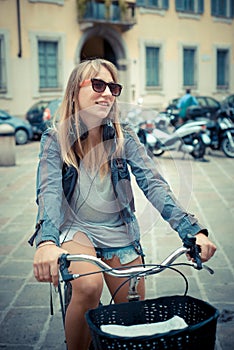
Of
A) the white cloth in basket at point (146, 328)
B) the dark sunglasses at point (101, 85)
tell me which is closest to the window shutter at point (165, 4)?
the dark sunglasses at point (101, 85)

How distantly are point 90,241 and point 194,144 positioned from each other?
30.1ft

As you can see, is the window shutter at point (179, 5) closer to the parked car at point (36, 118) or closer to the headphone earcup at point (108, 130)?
the parked car at point (36, 118)

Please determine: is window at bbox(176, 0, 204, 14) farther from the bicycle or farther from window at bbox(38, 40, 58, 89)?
the bicycle

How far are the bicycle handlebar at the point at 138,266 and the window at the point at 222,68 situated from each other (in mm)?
26831

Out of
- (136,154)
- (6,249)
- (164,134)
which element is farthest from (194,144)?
(136,154)

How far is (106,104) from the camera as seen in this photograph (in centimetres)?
233

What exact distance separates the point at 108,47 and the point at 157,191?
2294 centimetres

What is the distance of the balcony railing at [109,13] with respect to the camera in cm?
2139

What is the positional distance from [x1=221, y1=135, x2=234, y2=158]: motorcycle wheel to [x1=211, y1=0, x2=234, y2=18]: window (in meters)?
17.1

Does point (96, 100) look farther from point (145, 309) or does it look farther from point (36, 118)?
point (36, 118)

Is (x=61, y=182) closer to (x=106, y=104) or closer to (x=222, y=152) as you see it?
(x=106, y=104)

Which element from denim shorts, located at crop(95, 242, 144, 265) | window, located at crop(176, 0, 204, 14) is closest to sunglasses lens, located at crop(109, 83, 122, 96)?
denim shorts, located at crop(95, 242, 144, 265)

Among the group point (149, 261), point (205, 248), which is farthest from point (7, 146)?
point (205, 248)

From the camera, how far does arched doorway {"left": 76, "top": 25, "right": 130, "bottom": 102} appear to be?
72.9 feet
